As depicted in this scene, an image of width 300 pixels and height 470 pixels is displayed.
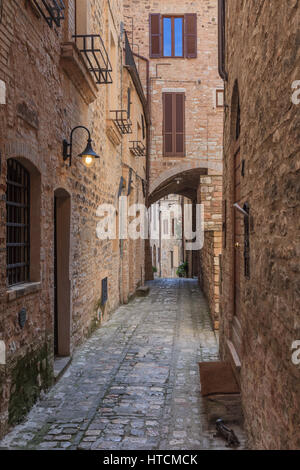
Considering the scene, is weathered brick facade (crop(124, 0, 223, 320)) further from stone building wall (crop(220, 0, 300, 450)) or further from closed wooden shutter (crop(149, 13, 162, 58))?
stone building wall (crop(220, 0, 300, 450))

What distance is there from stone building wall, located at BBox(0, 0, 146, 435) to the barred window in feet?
0.32

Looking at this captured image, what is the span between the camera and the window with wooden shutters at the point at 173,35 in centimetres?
1686

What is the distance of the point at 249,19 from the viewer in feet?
11.9

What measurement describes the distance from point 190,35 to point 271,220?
1615 cm

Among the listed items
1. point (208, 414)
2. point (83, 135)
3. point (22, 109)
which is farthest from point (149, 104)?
point (208, 414)

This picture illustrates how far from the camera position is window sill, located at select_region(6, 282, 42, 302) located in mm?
3983

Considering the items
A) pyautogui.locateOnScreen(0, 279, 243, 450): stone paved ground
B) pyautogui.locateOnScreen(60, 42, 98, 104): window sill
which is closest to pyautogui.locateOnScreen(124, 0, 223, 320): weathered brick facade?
pyautogui.locateOnScreen(0, 279, 243, 450): stone paved ground

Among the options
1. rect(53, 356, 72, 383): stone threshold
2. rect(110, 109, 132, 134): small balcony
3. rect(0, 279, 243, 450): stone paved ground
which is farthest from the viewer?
rect(110, 109, 132, 134): small balcony

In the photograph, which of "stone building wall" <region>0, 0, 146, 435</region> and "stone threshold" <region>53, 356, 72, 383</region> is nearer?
"stone building wall" <region>0, 0, 146, 435</region>

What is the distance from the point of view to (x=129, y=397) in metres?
5.02

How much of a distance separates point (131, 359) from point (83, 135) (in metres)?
3.71

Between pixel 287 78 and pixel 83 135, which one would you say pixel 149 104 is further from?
pixel 287 78

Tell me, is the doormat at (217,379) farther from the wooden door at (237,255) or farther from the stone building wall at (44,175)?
the stone building wall at (44,175)
